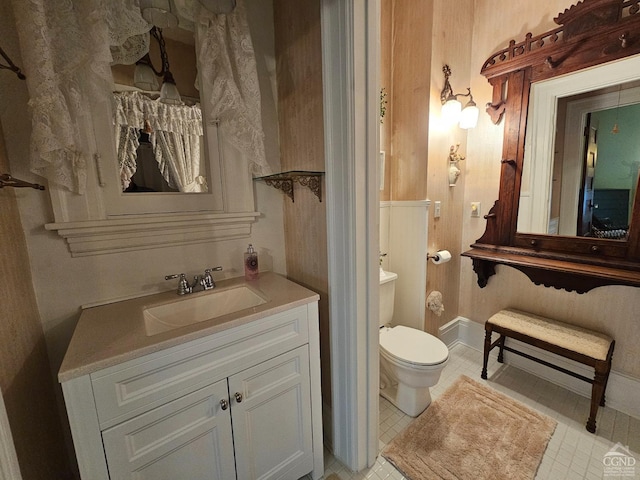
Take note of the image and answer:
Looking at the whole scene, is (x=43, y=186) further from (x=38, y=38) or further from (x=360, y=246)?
(x=360, y=246)

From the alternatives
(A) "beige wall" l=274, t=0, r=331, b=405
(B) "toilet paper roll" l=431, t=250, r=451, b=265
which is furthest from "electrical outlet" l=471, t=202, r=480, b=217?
(A) "beige wall" l=274, t=0, r=331, b=405

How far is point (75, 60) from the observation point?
2.70 ft

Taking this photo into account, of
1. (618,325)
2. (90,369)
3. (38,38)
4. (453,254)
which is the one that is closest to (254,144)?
(38,38)

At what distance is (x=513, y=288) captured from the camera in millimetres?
1977

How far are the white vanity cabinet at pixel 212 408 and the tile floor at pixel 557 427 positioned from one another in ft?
1.39

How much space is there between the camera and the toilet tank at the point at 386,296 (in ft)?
5.96

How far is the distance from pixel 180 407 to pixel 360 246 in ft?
2.72

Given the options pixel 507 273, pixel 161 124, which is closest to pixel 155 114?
pixel 161 124

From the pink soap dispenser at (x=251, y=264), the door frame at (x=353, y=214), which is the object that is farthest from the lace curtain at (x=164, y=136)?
the door frame at (x=353, y=214)

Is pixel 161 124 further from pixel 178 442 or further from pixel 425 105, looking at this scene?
pixel 425 105

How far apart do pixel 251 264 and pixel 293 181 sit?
484mm

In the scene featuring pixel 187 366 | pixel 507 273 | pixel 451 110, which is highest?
pixel 451 110

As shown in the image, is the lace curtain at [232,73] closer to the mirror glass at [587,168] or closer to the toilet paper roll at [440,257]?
the toilet paper roll at [440,257]

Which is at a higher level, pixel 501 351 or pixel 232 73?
pixel 232 73
